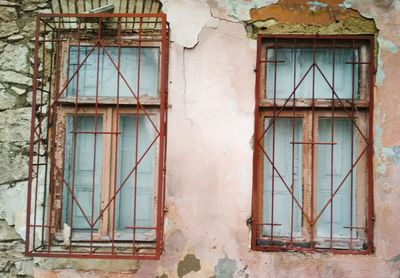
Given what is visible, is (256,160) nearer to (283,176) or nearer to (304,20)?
(283,176)

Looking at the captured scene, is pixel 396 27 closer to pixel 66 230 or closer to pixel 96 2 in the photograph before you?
pixel 96 2

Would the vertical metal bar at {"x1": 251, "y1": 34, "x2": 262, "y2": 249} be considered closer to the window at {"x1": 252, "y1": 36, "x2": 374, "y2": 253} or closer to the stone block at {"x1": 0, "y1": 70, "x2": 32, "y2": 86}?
the window at {"x1": 252, "y1": 36, "x2": 374, "y2": 253}

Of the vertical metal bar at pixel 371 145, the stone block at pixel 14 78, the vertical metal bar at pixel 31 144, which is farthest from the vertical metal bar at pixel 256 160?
the stone block at pixel 14 78

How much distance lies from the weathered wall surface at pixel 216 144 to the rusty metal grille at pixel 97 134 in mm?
95

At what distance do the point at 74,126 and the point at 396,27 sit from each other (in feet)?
6.99

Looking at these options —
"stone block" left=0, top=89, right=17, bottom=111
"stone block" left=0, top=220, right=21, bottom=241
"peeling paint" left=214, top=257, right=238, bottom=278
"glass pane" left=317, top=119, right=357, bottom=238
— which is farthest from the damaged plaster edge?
"stone block" left=0, top=220, right=21, bottom=241

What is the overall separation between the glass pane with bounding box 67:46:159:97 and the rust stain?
745mm

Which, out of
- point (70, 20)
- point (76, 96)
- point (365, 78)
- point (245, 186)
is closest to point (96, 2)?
point (70, 20)

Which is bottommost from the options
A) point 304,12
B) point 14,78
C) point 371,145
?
point 371,145

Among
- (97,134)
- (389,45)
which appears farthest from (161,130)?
(389,45)

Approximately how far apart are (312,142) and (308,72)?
45 centimetres

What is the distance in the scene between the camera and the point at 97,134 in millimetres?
3369

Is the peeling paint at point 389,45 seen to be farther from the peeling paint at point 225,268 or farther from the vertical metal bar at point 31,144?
the vertical metal bar at point 31,144

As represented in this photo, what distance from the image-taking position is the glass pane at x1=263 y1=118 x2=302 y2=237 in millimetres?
3301
